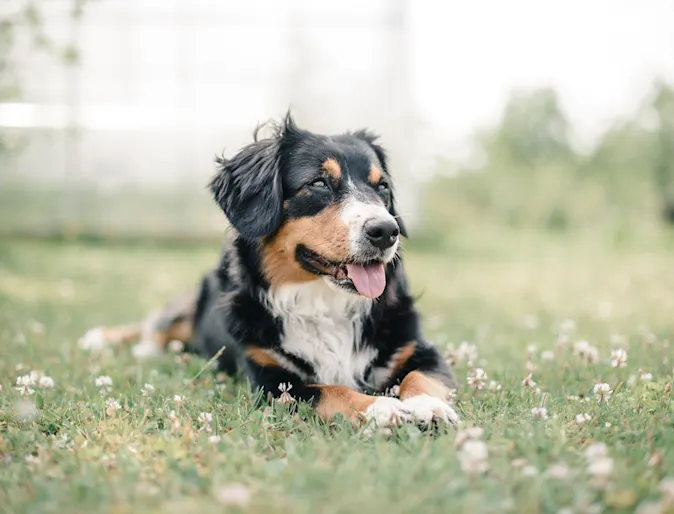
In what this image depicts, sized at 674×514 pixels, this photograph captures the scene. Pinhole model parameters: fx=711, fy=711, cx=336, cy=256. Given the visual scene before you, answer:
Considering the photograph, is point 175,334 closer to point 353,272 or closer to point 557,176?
point 353,272

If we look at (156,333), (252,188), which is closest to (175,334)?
(156,333)

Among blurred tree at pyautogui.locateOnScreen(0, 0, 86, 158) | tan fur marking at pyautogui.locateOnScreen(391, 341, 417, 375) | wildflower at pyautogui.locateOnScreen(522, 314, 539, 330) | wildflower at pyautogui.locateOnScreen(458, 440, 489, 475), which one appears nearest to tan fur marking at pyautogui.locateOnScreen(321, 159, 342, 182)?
tan fur marking at pyautogui.locateOnScreen(391, 341, 417, 375)

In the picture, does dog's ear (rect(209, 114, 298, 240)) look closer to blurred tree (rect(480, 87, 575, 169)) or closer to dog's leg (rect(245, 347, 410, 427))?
dog's leg (rect(245, 347, 410, 427))

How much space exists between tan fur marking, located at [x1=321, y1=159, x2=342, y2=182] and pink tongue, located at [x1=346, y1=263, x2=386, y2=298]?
0.49 metres

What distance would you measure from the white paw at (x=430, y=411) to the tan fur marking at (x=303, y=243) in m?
0.84

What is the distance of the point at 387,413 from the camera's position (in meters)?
2.85

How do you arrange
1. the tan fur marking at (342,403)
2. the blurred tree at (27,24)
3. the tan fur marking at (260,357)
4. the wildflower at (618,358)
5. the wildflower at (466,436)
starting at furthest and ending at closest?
the blurred tree at (27,24)
the wildflower at (618,358)
the tan fur marking at (260,357)
the tan fur marking at (342,403)
the wildflower at (466,436)

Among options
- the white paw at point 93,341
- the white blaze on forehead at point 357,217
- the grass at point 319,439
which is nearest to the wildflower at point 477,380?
the grass at point 319,439

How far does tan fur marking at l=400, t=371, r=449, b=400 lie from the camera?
3160 mm

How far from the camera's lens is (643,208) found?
15547 millimetres

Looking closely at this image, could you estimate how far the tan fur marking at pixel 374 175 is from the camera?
381 cm

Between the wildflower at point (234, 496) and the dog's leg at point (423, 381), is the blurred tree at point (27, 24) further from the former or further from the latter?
the wildflower at point (234, 496)

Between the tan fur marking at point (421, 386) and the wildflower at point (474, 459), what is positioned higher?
the wildflower at point (474, 459)

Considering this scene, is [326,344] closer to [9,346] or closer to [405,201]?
[9,346]
